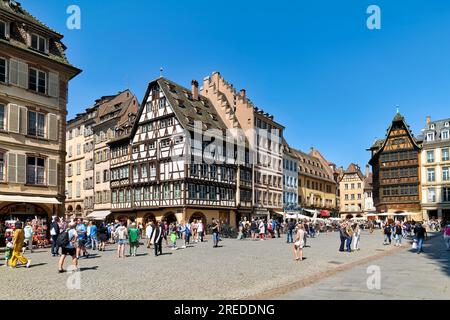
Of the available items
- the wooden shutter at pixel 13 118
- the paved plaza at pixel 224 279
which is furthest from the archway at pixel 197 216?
the paved plaza at pixel 224 279

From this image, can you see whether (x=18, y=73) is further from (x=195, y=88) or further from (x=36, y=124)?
(x=195, y=88)

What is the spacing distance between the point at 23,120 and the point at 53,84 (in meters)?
3.24

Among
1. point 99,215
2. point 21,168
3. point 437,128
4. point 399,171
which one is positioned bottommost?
point 99,215

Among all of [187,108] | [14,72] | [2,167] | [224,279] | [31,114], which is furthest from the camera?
[187,108]

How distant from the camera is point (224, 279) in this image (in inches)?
488

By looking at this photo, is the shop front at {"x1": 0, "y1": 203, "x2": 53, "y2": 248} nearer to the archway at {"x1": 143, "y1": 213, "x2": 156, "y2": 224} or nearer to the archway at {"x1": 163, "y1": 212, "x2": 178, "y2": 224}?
the archway at {"x1": 163, "y1": 212, "x2": 178, "y2": 224}

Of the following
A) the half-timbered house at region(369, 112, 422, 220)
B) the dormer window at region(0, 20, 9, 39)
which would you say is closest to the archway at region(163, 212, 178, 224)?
the dormer window at region(0, 20, 9, 39)

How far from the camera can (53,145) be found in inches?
1070

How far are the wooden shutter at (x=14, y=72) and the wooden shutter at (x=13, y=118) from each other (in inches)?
54.6

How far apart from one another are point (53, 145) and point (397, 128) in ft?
170

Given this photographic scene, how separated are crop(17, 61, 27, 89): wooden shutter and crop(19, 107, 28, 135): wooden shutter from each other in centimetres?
137

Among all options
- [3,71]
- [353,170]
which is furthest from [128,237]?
[353,170]

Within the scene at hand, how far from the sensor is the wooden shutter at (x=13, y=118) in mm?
24719

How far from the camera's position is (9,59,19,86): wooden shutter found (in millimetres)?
24828
